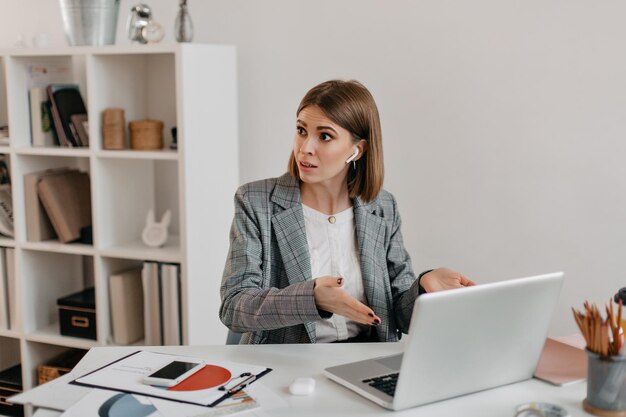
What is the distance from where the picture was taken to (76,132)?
3.16 m

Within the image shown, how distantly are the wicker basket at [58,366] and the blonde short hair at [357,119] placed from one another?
1641mm

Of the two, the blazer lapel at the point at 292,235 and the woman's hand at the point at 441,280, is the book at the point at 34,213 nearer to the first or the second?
the blazer lapel at the point at 292,235

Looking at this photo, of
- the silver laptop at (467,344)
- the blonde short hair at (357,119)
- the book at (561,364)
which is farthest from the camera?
the blonde short hair at (357,119)

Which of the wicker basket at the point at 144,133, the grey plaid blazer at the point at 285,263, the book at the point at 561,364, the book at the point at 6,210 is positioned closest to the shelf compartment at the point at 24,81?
the book at the point at 6,210

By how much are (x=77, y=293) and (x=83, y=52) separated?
104cm

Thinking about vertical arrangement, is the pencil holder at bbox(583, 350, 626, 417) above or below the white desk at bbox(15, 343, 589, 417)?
above

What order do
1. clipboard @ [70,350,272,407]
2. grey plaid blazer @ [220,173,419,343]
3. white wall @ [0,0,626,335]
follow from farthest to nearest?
white wall @ [0,0,626,335] < grey plaid blazer @ [220,173,419,343] < clipboard @ [70,350,272,407]

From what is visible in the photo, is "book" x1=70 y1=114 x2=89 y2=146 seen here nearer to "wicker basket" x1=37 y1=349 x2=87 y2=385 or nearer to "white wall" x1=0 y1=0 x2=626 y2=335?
"white wall" x1=0 y1=0 x2=626 y2=335

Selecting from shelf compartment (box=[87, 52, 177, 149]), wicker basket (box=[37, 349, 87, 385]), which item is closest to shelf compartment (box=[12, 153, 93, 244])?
shelf compartment (box=[87, 52, 177, 149])

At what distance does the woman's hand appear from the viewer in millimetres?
1915

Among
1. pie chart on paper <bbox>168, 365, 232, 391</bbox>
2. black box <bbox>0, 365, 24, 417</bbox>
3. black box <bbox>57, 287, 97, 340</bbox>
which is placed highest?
pie chart on paper <bbox>168, 365, 232, 391</bbox>

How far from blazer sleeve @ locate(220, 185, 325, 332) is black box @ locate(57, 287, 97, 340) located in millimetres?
1305

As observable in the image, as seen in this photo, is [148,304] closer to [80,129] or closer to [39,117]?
[80,129]

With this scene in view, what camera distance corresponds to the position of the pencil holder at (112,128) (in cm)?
304
